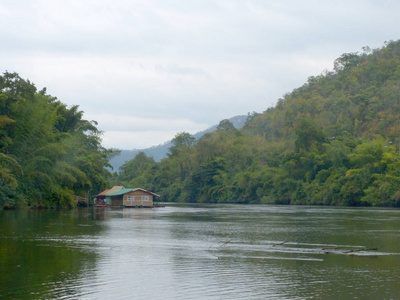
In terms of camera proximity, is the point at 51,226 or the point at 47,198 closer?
the point at 51,226

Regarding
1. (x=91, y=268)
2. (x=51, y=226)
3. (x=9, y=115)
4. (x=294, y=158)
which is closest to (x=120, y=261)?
(x=91, y=268)

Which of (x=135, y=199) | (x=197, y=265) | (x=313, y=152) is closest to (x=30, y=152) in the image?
(x=135, y=199)

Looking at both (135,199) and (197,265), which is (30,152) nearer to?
(135,199)

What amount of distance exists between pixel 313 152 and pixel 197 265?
83.9m

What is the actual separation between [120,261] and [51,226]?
17.8 metres

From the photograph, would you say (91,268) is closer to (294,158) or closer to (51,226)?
(51,226)

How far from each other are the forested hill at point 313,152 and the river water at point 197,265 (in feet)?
181

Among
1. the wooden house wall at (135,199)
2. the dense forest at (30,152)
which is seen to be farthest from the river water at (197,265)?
the wooden house wall at (135,199)

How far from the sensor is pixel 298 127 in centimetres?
10688

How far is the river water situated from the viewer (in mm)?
17016

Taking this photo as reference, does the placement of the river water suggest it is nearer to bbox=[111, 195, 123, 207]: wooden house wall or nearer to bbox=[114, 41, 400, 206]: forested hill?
bbox=[111, 195, 123, 207]: wooden house wall

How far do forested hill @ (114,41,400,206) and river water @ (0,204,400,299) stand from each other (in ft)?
181

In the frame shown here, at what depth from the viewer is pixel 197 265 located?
71.8 ft

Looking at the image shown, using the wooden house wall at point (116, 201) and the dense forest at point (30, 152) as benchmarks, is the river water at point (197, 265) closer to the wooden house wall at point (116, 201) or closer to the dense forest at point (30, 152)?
the dense forest at point (30, 152)
